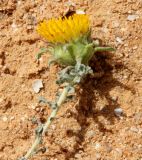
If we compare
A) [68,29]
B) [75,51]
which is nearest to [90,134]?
[75,51]

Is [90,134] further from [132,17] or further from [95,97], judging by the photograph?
[132,17]

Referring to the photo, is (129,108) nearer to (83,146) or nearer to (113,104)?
(113,104)

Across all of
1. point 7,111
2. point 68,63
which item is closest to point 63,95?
point 68,63

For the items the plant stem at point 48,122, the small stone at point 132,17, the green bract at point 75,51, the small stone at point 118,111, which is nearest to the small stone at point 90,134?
the small stone at point 118,111

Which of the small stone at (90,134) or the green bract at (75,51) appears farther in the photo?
the small stone at (90,134)

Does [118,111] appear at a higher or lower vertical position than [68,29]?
lower

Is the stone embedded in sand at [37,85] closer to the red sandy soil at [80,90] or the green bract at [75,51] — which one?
the red sandy soil at [80,90]

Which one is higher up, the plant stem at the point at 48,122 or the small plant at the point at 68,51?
the small plant at the point at 68,51
